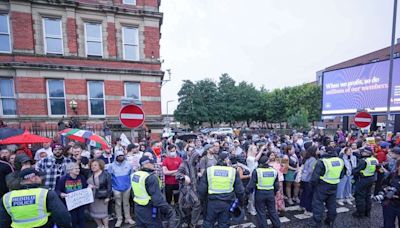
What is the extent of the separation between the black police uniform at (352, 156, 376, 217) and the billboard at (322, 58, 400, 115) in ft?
40.1

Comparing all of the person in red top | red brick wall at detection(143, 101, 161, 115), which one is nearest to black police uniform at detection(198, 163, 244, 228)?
the person in red top

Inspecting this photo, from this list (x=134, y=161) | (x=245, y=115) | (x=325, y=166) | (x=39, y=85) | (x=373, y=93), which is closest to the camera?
(x=325, y=166)

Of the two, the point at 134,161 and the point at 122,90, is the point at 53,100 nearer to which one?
the point at 122,90

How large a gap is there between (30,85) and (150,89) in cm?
691

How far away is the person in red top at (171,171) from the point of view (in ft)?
16.7

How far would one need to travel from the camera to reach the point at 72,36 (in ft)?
38.6

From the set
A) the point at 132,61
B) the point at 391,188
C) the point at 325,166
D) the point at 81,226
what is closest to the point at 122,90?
the point at 132,61

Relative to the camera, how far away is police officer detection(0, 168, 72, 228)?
2465 millimetres

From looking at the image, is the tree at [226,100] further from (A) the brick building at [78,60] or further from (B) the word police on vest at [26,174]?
(B) the word police on vest at [26,174]

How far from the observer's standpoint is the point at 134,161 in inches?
219

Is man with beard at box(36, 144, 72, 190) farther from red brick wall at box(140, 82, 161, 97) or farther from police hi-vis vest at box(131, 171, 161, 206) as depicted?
red brick wall at box(140, 82, 161, 97)

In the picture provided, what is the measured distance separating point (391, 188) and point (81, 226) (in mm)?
6145

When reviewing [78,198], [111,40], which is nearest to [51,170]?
[78,198]

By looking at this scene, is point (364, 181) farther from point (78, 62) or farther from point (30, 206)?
point (78, 62)
